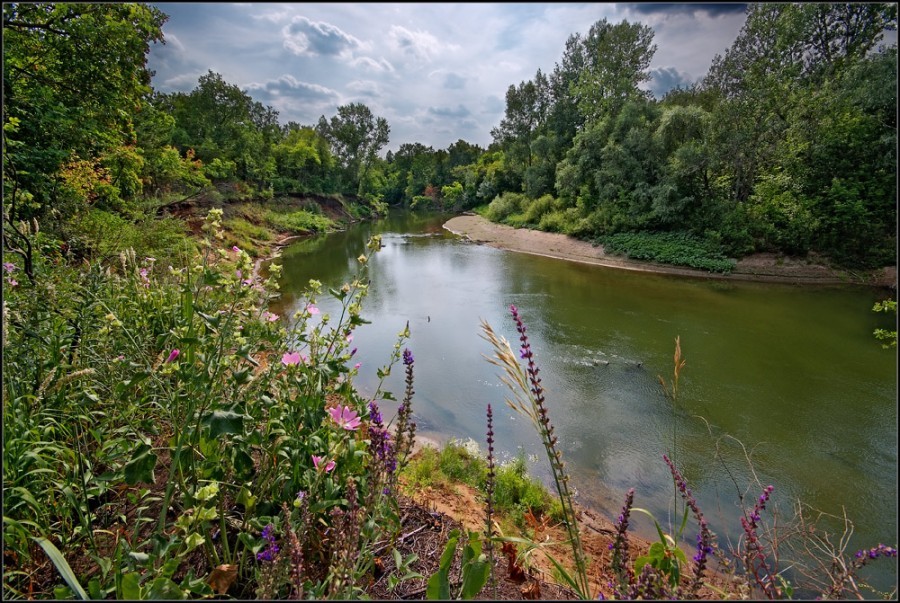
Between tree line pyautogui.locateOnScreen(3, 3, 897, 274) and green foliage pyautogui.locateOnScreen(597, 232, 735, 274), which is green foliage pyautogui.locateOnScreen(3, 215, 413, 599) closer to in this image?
tree line pyautogui.locateOnScreen(3, 3, 897, 274)

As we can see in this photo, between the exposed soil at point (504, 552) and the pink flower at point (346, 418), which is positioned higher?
the pink flower at point (346, 418)

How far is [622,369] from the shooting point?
761 centimetres

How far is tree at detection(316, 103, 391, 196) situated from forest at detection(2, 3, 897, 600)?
7.70 meters

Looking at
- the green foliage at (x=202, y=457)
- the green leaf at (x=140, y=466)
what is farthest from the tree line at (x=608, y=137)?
the green leaf at (x=140, y=466)

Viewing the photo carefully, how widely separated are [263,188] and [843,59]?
1281 inches

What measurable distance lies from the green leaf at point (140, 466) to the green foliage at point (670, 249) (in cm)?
1728

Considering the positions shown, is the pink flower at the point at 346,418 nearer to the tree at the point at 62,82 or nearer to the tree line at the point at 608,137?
the tree line at the point at 608,137

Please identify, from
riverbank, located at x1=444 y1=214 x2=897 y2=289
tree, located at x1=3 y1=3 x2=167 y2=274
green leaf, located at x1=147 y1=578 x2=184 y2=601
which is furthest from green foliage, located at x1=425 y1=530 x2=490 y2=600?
riverbank, located at x1=444 y1=214 x2=897 y2=289

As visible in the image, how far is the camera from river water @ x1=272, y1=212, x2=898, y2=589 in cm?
472

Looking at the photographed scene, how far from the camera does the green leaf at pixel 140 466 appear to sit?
4.85 feet

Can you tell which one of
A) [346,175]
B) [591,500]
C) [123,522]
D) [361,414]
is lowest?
[591,500]

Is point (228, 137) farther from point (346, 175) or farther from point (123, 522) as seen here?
point (123, 522)

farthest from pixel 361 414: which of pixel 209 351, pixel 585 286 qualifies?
pixel 585 286

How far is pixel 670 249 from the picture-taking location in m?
16.6
